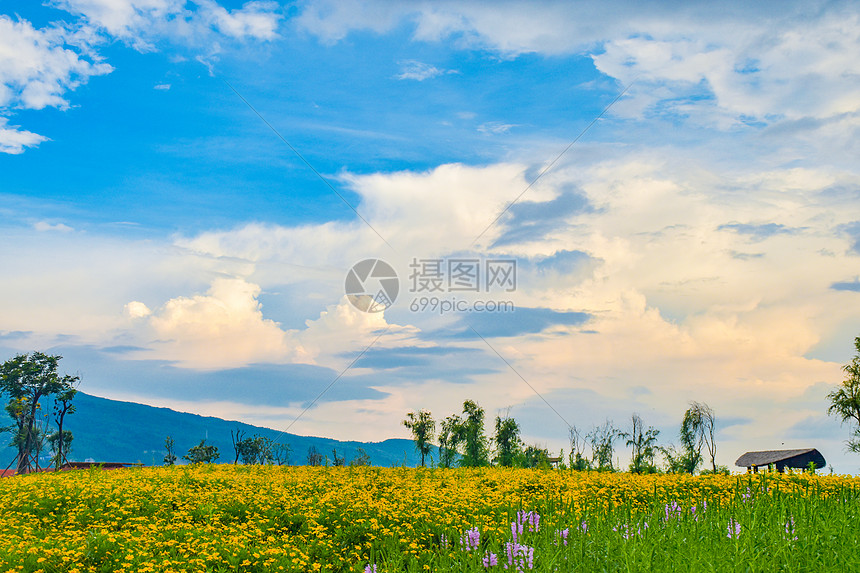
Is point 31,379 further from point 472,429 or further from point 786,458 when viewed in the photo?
point 786,458

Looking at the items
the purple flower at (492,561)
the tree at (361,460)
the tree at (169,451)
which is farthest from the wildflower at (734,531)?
the tree at (169,451)

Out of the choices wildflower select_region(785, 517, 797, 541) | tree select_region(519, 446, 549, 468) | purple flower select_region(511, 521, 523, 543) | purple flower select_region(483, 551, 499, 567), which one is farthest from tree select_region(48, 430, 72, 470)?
wildflower select_region(785, 517, 797, 541)

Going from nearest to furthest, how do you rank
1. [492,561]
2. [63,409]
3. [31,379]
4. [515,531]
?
1. [492,561]
2. [515,531]
3. [63,409]
4. [31,379]

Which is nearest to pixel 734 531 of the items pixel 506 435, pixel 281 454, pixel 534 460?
pixel 534 460

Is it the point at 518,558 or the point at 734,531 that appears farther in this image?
the point at 734,531

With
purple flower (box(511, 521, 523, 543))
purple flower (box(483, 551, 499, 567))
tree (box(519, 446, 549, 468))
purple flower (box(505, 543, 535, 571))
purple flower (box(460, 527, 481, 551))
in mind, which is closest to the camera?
purple flower (box(505, 543, 535, 571))

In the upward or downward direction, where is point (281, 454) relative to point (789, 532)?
upward

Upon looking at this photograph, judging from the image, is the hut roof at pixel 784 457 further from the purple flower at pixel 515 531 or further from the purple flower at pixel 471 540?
the purple flower at pixel 515 531

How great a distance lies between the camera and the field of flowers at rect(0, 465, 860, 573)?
6191mm

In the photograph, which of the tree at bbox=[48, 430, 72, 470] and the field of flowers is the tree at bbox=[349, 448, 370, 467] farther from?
the tree at bbox=[48, 430, 72, 470]

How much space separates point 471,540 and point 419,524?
96.6 inches

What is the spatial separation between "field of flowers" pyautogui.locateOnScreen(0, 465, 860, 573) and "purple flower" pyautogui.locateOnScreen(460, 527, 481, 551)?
33mm

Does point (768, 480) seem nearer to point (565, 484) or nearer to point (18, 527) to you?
point (565, 484)

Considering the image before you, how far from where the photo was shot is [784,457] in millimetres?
40125
